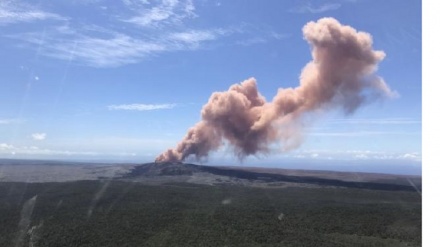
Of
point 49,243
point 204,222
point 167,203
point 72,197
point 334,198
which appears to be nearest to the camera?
point 49,243

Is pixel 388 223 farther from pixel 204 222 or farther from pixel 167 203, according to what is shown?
pixel 167 203

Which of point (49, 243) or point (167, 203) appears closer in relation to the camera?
point (49, 243)

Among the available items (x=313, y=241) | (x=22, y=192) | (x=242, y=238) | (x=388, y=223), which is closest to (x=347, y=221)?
(x=388, y=223)

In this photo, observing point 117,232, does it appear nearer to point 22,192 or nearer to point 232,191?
point 232,191

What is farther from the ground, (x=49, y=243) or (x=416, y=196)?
(x=416, y=196)

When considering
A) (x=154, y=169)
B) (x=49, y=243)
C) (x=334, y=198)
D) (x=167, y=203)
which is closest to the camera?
(x=49, y=243)

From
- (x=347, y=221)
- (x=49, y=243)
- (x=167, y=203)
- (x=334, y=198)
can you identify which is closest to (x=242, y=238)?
(x=347, y=221)

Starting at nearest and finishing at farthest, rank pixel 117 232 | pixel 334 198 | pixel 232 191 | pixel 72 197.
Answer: pixel 117 232 < pixel 72 197 < pixel 334 198 < pixel 232 191

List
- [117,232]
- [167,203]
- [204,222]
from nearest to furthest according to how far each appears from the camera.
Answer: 1. [117,232]
2. [204,222]
3. [167,203]

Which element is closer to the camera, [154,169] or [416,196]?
[416,196]
